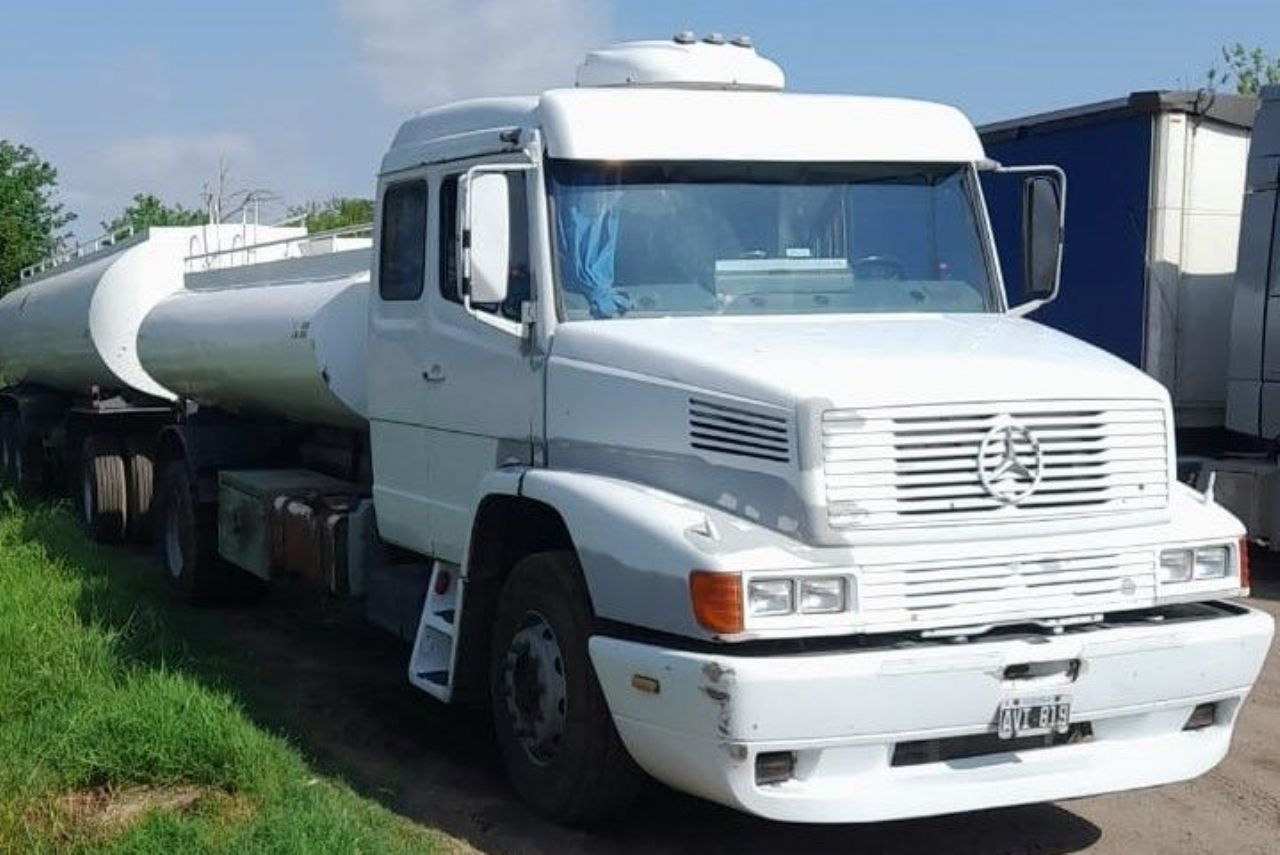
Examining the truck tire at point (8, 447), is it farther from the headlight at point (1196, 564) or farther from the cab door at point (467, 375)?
the headlight at point (1196, 564)

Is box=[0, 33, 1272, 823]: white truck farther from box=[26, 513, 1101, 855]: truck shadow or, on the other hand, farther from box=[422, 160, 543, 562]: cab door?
box=[26, 513, 1101, 855]: truck shadow

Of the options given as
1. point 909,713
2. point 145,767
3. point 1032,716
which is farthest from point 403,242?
point 1032,716

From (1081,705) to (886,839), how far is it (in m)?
1.08

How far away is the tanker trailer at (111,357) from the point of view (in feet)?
43.8

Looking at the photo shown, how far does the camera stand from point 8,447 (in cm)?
1788

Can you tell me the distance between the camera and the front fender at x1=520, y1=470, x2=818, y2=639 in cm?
528

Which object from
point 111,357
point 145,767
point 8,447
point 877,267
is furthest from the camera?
point 8,447

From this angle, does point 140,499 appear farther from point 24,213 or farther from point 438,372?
point 24,213

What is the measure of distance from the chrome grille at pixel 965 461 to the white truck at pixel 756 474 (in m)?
0.01

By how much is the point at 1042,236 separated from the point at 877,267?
3.15ft

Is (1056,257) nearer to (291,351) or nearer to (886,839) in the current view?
(886,839)

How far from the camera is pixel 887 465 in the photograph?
542 cm

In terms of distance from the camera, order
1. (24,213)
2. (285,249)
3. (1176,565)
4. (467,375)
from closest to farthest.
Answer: (1176,565) < (467,375) < (285,249) < (24,213)

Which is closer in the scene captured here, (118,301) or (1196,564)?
(1196,564)
